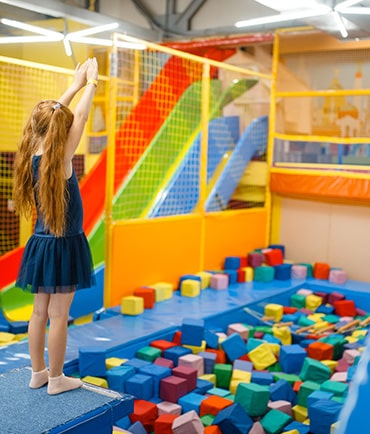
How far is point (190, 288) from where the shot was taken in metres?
5.41

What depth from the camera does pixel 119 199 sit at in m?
5.56

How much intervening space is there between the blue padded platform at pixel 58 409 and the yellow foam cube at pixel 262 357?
5.05 ft

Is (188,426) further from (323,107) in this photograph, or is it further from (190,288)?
(323,107)

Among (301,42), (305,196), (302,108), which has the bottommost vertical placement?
(305,196)

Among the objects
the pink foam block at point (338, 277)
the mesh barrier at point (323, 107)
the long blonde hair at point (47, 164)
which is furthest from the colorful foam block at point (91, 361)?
the mesh barrier at point (323, 107)

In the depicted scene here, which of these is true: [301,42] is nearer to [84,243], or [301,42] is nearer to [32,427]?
[84,243]

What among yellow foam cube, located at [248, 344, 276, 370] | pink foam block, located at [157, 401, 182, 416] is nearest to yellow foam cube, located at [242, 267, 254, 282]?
yellow foam cube, located at [248, 344, 276, 370]

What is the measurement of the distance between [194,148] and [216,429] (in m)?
3.56

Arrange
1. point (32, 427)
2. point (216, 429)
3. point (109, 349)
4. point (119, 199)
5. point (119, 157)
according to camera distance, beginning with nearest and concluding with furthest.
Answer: point (32, 427) < point (216, 429) < point (109, 349) < point (119, 199) < point (119, 157)

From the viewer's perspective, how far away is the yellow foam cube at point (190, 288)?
5.40 m

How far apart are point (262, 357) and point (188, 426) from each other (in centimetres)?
131

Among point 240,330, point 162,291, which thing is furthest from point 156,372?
point 162,291

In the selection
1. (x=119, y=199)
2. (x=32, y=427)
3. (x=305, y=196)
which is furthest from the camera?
(x=305, y=196)

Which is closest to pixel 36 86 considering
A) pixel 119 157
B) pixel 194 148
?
pixel 119 157
